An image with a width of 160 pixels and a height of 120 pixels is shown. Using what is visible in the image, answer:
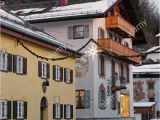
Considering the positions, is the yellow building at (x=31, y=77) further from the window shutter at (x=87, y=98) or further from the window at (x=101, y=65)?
the window at (x=101, y=65)

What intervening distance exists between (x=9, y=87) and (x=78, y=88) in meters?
15.6

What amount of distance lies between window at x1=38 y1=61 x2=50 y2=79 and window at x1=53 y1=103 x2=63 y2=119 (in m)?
2.03

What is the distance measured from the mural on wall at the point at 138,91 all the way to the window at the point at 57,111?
3448 cm

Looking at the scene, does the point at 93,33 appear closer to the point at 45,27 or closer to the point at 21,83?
the point at 45,27

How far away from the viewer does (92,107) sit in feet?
131

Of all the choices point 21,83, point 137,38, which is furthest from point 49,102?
point 137,38

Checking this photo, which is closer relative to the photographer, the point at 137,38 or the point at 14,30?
the point at 14,30

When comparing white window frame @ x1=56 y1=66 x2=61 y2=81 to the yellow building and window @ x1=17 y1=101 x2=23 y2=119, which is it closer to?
the yellow building

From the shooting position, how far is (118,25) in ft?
141

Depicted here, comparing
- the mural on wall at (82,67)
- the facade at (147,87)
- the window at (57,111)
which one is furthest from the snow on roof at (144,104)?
the window at (57,111)

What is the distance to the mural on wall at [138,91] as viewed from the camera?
6512 cm

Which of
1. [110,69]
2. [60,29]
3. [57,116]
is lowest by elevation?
[57,116]

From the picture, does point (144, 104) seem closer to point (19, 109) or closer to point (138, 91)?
point (138, 91)

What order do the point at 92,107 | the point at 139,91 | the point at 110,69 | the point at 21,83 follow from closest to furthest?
the point at 21,83 < the point at 92,107 < the point at 110,69 < the point at 139,91
